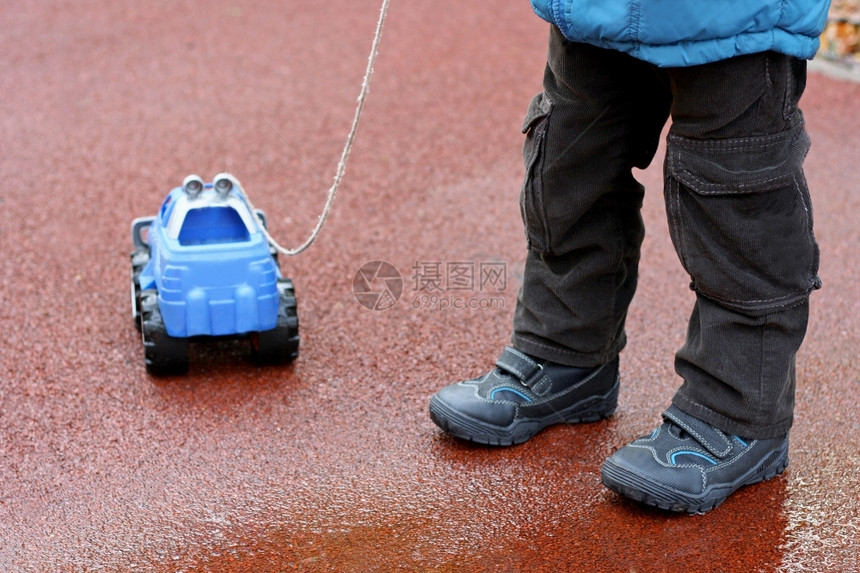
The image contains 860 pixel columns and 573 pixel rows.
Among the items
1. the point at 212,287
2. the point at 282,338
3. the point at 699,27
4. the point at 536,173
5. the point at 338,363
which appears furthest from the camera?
the point at 338,363

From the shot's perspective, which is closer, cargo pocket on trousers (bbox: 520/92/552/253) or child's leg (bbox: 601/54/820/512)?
child's leg (bbox: 601/54/820/512)

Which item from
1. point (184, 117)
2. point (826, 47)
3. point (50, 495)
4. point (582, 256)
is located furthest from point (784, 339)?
point (826, 47)

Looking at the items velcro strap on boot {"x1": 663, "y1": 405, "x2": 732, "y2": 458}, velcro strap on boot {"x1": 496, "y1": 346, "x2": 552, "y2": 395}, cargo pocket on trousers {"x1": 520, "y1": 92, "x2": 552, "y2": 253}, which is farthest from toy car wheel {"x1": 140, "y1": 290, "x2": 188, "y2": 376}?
velcro strap on boot {"x1": 663, "y1": 405, "x2": 732, "y2": 458}

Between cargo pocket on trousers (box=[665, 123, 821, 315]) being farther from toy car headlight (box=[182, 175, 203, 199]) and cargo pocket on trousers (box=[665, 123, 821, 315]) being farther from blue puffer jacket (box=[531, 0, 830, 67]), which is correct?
toy car headlight (box=[182, 175, 203, 199])

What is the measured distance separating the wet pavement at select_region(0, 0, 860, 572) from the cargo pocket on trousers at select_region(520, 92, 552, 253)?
559 mm

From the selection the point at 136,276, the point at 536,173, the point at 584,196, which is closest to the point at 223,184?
the point at 136,276

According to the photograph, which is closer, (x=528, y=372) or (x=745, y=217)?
(x=745, y=217)

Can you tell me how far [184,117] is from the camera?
510cm

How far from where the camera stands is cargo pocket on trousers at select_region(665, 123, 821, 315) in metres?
2.08

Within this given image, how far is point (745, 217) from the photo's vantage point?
2113 millimetres

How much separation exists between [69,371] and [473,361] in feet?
3.93

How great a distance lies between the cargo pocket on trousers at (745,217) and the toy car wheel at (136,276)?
1.71 metres

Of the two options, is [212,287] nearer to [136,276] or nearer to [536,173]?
[136,276]

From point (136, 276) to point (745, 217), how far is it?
6.14 ft
